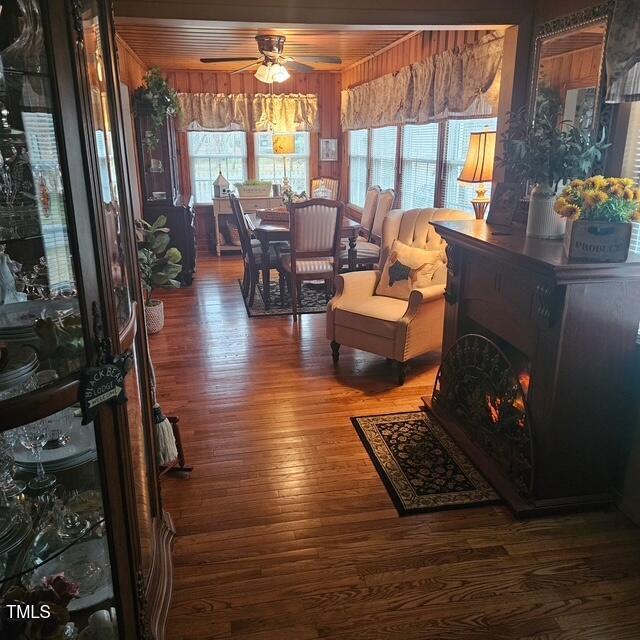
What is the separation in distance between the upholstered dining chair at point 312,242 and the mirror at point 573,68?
218 centimetres

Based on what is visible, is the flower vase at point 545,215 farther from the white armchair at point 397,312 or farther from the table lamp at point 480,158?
the white armchair at point 397,312

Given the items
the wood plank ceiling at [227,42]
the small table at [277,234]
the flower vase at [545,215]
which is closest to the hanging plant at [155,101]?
the wood plank ceiling at [227,42]

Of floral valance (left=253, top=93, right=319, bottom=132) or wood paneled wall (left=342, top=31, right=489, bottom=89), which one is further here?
floral valance (left=253, top=93, right=319, bottom=132)

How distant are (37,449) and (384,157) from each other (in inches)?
242

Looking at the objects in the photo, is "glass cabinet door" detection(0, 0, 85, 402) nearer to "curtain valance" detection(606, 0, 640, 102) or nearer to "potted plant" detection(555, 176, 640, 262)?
"potted plant" detection(555, 176, 640, 262)

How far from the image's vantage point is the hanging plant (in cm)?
602

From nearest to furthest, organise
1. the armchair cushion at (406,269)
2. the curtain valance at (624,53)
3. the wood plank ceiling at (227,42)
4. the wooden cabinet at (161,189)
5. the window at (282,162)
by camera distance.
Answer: the curtain valance at (624,53) → the armchair cushion at (406,269) → the wood plank ceiling at (227,42) → the wooden cabinet at (161,189) → the window at (282,162)

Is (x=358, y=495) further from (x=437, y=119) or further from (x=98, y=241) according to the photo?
(x=437, y=119)

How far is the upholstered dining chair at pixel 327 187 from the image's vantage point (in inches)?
314

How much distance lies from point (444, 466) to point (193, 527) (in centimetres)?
126

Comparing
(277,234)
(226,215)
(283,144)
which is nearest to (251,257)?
(277,234)

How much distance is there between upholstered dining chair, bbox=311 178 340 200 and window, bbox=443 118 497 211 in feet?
9.65

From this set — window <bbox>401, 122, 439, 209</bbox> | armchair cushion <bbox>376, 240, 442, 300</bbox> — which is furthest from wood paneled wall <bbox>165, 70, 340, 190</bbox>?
armchair cushion <bbox>376, 240, 442, 300</bbox>

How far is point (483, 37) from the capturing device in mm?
4027
